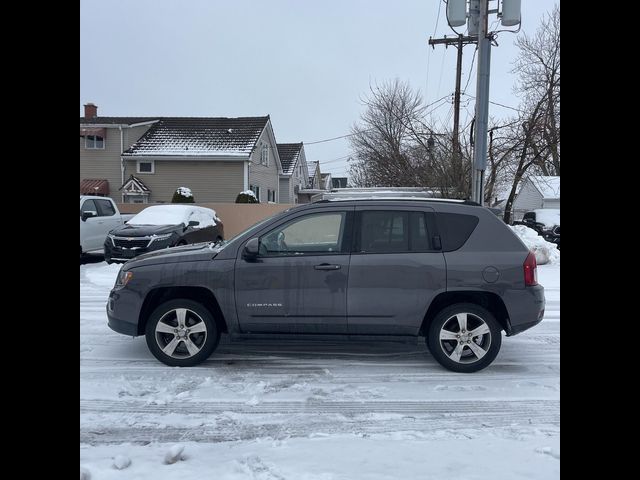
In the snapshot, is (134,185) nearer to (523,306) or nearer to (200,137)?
(200,137)

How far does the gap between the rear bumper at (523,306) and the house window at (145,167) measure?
25.7m

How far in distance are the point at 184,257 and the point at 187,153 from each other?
23.4m

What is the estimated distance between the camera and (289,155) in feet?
133

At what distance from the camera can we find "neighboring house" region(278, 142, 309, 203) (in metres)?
38.2

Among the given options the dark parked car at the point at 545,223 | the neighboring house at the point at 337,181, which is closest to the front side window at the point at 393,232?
the dark parked car at the point at 545,223

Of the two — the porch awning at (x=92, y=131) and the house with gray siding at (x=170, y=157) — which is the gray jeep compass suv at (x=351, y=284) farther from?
the porch awning at (x=92, y=131)

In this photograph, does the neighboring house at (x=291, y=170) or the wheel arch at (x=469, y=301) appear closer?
the wheel arch at (x=469, y=301)

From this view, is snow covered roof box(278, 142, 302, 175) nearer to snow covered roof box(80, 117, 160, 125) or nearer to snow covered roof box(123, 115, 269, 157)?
snow covered roof box(123, 115, 269, 157)

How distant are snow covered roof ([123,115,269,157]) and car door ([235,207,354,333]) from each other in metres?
22.8

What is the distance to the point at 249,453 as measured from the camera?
3.68 meters

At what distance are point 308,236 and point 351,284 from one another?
70cm

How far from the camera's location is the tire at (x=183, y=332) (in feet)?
17.7
